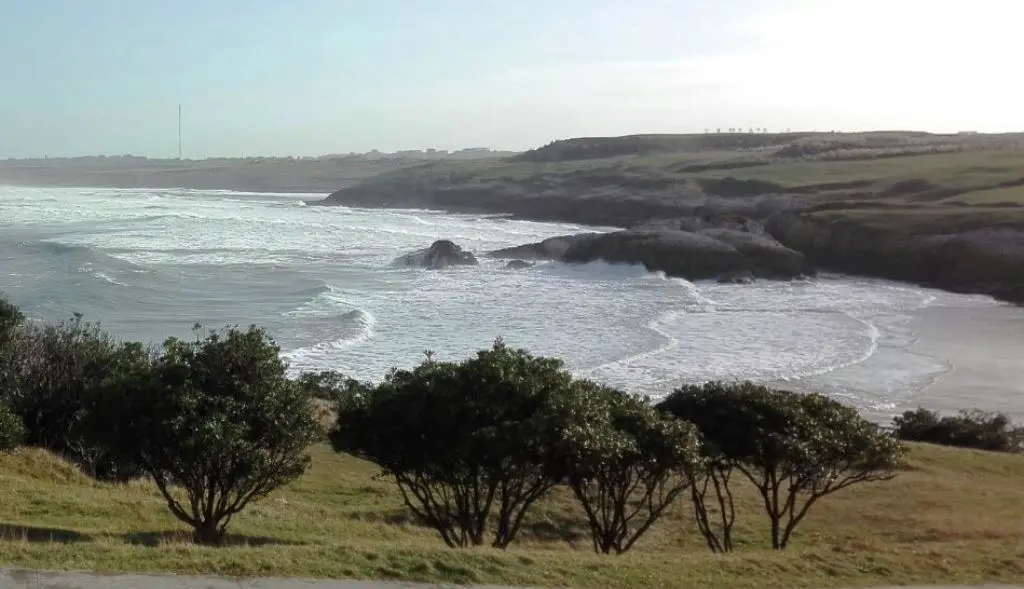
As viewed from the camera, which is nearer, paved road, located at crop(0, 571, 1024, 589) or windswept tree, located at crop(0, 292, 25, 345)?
paved road, located at crop(0, 571, 1024, 589)

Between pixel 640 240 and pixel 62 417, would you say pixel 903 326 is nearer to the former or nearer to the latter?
pixel 640 240

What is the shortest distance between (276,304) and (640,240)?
29272mm

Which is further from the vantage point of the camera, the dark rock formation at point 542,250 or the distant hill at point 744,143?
the distant hill at point 744,143

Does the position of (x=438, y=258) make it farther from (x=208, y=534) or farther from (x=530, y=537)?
(x=208, y=534)

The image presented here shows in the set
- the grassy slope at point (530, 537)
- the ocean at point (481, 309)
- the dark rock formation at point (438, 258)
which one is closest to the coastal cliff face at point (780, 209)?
the ocean at point (481, 309)

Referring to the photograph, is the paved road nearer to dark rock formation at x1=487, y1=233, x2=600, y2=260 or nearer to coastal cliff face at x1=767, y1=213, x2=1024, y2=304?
coastal cliff face at x1=767, y1=213, x2=1024, y2=304

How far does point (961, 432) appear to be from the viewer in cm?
2714

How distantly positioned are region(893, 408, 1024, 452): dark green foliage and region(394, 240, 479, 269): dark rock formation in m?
40.4

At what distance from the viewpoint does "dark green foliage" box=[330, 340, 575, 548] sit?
12.4 m

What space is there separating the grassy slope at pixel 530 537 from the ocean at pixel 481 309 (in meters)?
9.04

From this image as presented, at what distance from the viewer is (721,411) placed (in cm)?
1486

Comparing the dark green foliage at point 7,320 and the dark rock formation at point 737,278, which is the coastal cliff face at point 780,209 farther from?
the dark green foliage at point 7,320

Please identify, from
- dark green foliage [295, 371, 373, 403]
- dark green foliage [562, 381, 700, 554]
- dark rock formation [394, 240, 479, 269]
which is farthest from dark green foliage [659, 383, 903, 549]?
dark rock formation [394, 240, 479, 269]

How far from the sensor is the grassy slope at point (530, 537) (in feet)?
34.2
